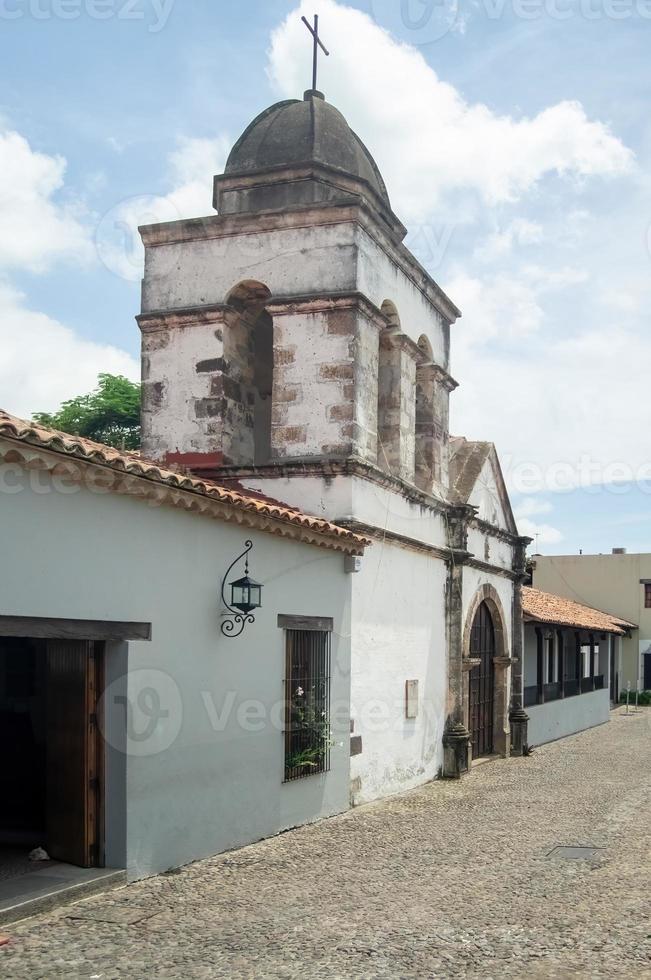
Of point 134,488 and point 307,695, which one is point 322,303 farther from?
point 134,488

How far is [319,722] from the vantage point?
35.3ft

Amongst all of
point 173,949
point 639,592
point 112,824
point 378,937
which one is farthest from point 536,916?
point 639,592

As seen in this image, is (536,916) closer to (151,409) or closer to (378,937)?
(378,937)

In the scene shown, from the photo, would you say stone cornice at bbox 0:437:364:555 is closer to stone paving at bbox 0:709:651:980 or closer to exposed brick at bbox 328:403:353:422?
exposed brick at bbox 328:403:353:422

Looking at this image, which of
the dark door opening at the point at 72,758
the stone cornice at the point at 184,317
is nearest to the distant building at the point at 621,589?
the stone cornice at the point at 184,317

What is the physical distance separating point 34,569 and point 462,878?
13.6 ft

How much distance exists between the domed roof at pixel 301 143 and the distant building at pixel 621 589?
29825 millimetres

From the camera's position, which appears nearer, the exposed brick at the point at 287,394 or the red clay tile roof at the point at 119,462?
the red clay tile roof at the point at 119,462

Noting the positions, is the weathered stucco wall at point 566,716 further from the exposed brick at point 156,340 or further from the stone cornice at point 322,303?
the exposed brick at point 156,340

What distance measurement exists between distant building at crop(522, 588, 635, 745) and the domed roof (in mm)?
10442

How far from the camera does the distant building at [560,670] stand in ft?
71.8

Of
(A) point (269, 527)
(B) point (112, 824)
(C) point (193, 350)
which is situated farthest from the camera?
(C) point (193, 350)

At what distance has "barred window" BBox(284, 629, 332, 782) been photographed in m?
10.3

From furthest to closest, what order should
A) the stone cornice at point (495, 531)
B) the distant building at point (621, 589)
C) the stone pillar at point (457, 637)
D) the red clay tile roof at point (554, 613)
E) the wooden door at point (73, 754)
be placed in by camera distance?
the distant building at point (621, 589) → the red clay tile roof at point (554, 613) → the stone cornice at point (495, 531) → the stone pillar at point (457, 637) → the wooden door at point (73, 754)
